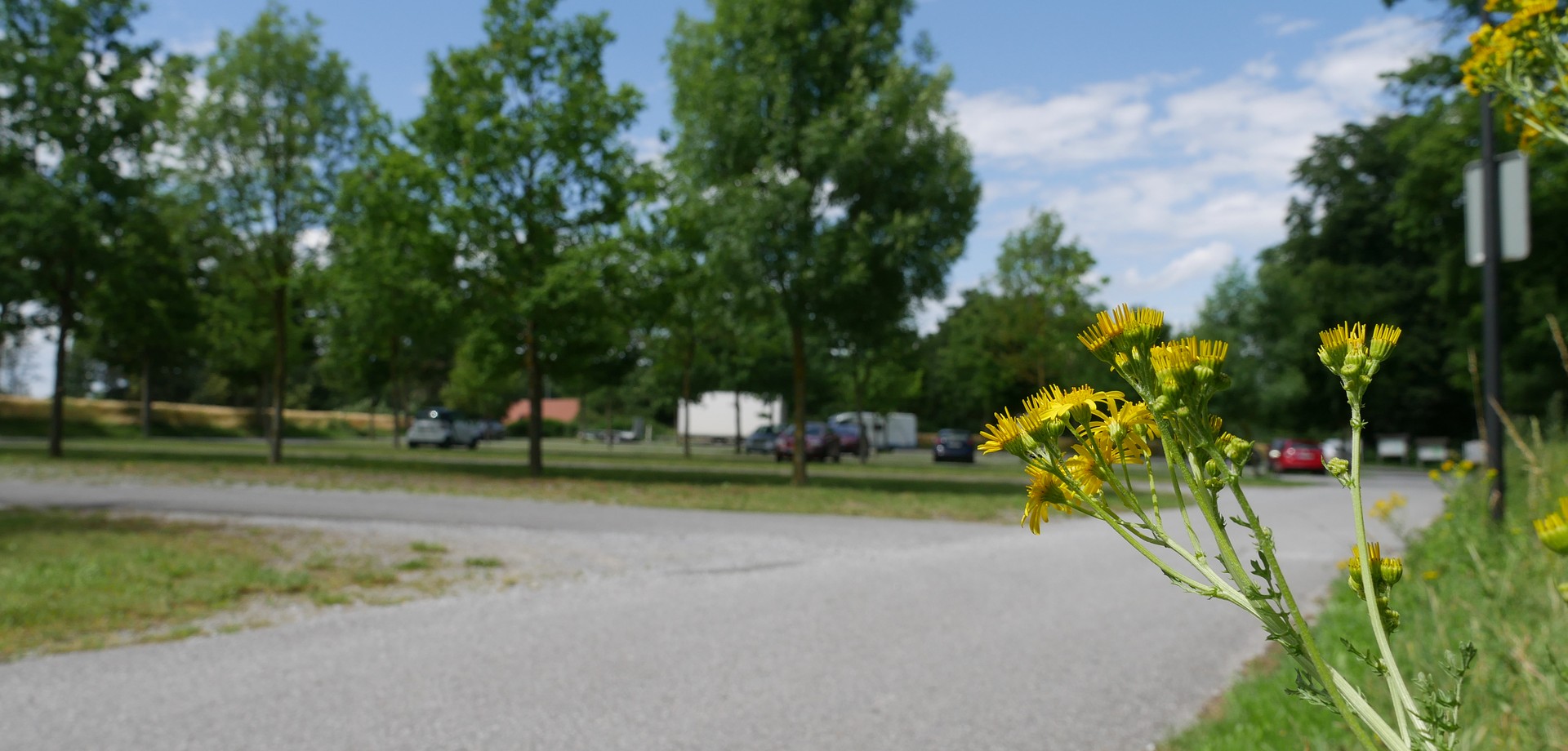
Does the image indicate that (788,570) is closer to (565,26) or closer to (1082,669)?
(1082,669)

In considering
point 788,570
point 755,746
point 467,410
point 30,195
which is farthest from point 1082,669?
point 467,410

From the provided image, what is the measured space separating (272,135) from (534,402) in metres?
8.30

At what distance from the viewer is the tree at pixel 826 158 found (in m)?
18.5

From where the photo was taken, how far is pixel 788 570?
9594 millimetres

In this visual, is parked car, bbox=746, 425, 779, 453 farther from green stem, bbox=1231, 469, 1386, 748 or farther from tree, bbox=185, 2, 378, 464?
green stem, bbox=1231, 469, 1386, 748

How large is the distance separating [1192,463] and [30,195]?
26578mm

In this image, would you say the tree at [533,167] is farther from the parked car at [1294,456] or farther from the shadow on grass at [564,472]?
the parked car at [1294,456]

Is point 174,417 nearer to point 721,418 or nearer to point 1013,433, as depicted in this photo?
point 721,418

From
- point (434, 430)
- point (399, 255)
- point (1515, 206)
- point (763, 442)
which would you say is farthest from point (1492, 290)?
point (763, 442)

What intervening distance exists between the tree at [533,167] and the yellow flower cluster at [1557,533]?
18758 millimetres

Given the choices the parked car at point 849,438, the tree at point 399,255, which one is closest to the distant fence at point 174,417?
the parked car at point 849,438

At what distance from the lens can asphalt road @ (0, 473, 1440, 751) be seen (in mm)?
4641

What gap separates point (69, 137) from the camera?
22.9 meters

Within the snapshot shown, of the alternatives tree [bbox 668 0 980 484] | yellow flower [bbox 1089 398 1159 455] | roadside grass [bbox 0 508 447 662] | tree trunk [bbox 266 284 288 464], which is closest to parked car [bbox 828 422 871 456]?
tree trunk [bbox 266 284 288 464]
